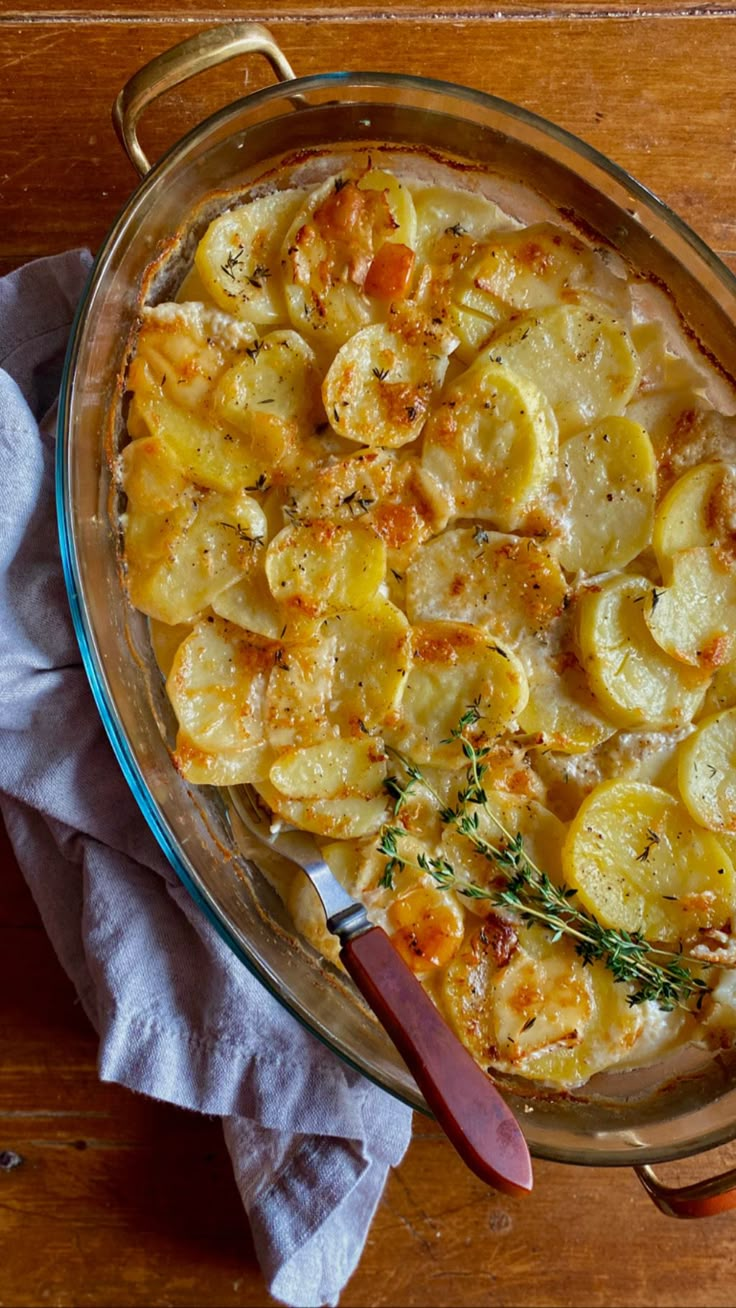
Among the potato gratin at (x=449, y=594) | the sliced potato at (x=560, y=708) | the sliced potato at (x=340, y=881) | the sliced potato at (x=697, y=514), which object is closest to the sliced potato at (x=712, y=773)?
the potato gratin at (x=449, y=594)

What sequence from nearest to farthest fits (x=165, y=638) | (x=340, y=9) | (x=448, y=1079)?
(x=448, y=1079), (x=165, y=638), (x=340, y=9)

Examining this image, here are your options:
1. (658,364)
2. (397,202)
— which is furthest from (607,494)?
(397,202)

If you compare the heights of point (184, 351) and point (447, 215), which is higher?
point (447, 215)

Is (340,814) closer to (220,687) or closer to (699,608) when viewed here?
(220,687)

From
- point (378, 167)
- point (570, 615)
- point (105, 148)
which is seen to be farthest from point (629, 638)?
point (105, 148)

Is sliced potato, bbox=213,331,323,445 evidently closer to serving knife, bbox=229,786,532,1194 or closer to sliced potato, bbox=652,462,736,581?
sliced potato, bbox=652,462,736,581

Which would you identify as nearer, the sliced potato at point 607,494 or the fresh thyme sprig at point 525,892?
the fresh thyme sprig at point 525,892

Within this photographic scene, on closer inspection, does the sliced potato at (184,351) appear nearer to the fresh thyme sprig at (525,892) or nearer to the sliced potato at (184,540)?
the sliced potato at (184,540)
